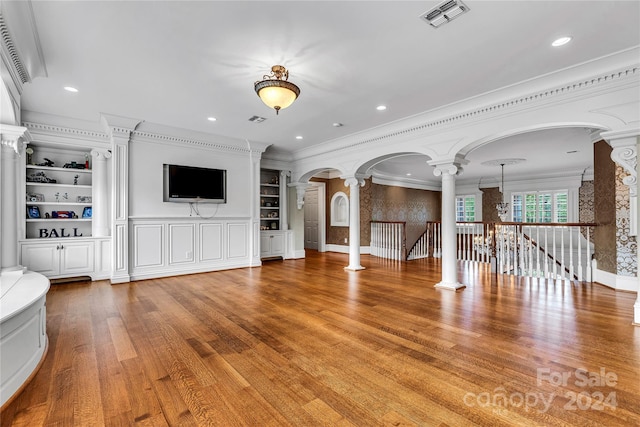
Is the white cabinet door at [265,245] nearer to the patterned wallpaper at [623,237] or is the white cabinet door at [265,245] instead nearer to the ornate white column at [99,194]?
the ornate white column at [99,194]

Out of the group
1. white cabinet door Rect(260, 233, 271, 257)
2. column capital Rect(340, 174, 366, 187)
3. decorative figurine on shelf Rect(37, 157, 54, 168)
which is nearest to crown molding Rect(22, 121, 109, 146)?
decorative figurine on shelf Rect(37, 157, 54, 168)

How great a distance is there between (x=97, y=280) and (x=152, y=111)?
128 inches

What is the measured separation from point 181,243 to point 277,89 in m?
4.14

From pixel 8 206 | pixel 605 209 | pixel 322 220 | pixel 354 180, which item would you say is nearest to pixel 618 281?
pixel 605 209

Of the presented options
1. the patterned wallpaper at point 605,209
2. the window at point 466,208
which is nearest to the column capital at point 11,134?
the patterned wallpaper at point 605,209

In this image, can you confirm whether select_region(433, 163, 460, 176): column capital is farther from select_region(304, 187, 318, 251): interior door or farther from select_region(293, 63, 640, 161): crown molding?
select_region(304, 187, 318, 251): interior door

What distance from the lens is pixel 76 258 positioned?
525 centimetres

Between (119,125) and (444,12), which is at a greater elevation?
(444,12)

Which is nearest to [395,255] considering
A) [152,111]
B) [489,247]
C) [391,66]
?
[489,247]

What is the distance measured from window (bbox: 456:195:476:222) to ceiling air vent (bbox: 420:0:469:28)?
11.7m

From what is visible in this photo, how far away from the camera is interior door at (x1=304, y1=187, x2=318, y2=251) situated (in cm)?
1062

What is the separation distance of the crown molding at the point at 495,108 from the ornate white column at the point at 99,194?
4609 millimetres

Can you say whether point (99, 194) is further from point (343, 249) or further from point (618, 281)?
point (618, 281)

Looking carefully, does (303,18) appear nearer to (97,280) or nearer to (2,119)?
(2,119)
